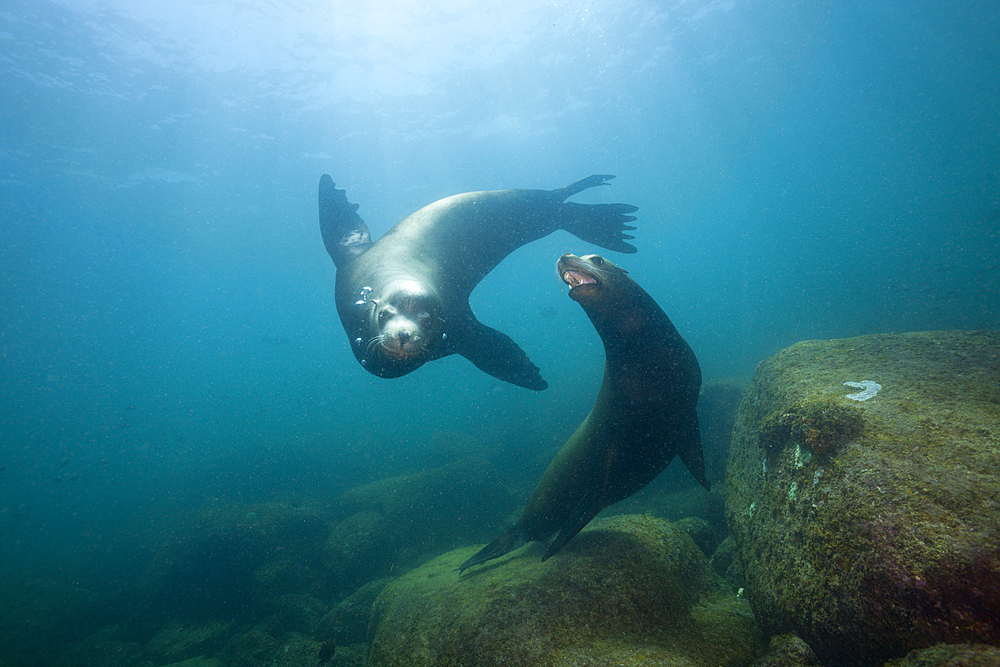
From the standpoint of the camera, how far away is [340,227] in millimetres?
5059

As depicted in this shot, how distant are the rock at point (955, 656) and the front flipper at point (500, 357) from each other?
3185mm

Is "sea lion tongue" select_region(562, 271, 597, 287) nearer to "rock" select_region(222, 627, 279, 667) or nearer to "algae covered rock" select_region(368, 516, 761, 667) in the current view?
A: "algae covered rock" select_region(368, 516, 761, 667)

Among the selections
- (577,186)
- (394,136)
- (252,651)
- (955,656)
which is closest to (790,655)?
(955,656)

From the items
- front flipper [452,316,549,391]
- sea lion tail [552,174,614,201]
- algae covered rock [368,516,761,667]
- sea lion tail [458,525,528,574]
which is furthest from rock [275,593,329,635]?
sea lion tail [552,174,614,201]

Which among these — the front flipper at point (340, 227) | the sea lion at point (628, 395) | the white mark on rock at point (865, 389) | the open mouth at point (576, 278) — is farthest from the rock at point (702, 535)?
the front flipper at point (340, 227)

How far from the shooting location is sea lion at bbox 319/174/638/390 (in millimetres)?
2760

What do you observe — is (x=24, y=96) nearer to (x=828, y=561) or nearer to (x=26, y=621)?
(x=26, y=621)

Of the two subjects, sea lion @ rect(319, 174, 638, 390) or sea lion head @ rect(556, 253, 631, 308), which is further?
sea lion @ rect(319, 174, 638, 390)

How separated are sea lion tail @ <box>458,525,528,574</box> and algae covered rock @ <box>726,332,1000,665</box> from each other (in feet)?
5.87

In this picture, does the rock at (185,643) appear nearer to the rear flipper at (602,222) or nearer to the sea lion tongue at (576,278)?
the sea lion tongue at (576,278)

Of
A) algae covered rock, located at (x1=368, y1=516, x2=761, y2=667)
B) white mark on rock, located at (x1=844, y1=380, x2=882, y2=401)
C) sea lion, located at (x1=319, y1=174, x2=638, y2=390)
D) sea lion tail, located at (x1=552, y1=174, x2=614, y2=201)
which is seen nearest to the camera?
algae covered rock, located at (x1=368, y1=516, x2=761, y2=667)

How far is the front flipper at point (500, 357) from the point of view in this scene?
4176mm

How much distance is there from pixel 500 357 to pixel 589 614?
2.71m

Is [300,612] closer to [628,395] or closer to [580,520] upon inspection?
[580,520]
